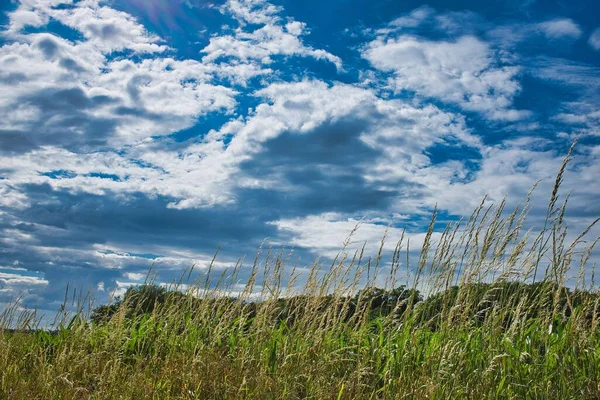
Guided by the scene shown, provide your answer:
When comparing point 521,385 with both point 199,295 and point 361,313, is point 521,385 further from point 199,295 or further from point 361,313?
point 199,295

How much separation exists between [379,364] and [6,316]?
554 cm

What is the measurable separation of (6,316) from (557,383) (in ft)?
23.4

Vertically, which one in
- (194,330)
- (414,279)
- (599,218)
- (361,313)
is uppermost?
(599,218)

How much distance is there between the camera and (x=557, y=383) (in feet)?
14.7

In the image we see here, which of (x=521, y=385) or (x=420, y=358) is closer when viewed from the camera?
(x=521, y=385)

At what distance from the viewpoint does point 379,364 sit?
17.6ft

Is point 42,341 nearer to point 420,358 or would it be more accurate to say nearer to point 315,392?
point 315,392

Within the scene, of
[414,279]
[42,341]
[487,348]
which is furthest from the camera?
[42,341]

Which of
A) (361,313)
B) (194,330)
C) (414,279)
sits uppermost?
(414,279)

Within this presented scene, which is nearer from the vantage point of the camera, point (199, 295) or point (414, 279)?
point (414, 279)

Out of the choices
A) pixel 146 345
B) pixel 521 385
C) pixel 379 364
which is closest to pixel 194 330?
pixel 146 345

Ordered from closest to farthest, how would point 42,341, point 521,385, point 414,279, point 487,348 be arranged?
point 521,385 < point 487,348 < point 414,279 < point 42,341

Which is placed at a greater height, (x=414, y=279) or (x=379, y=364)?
(x=414, y=279)

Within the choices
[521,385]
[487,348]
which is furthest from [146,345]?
[521,385]
